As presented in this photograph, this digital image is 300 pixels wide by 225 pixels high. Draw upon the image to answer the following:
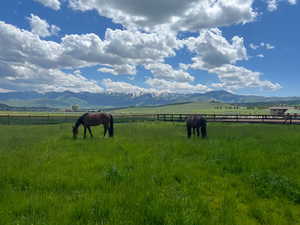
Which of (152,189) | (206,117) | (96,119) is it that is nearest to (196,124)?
(96,119)

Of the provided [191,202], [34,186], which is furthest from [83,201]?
[191,202]

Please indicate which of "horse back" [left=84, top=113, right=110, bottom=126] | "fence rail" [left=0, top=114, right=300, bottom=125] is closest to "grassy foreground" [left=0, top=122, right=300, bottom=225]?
"horse back" [left=84, top=113, right=110, bottom=126]

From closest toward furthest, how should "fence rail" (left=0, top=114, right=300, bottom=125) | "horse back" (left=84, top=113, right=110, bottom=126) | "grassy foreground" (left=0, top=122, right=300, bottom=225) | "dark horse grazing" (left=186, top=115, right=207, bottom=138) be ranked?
"grassy foreground" (left=0, top=122, right=300, bottom=225) < "dark horse grazing" (left=186, top=115, right=207, bottom=138) < "horse back" (left=84, top=113, right=110, bottom=126) < "fence rail" (left=0, top=114, right=300, bottom=125)

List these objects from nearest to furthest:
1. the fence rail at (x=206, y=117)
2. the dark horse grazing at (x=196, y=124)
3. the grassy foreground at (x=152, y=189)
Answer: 1. the grassy foreground at (x=152, y=189)
2. the dark horse grazing at (x=196, y=124)
3. the fence rail at (x=206, y=117)

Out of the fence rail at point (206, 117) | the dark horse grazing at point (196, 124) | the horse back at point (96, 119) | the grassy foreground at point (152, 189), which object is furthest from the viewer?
the fence rail at point (206, 117)

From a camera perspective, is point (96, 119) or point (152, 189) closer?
point (152, 189)

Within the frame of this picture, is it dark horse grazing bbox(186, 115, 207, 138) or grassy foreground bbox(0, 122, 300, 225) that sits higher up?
dark horse grazing bbox(186, 115, 207, 138)

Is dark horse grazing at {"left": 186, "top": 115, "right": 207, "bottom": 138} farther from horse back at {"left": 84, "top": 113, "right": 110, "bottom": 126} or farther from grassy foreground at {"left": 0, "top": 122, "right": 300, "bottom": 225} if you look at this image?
horse back at {"left": 84, "top": 113, "right": 110, "bottom": 126}

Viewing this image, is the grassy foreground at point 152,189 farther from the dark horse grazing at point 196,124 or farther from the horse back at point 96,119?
the horse back at point 96,119

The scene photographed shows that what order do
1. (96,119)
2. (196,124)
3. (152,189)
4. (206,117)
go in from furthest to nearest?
1. (206,117)
2. (96,119)
3. (196,124)
4. (152,189)

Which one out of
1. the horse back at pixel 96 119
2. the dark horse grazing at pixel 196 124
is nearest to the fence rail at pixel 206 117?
the dark horse grazing at pixel 196 124

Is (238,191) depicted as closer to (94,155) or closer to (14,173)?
(94,155)

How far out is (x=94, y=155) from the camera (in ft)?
29.0

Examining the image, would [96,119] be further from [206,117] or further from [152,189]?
[206,117]
